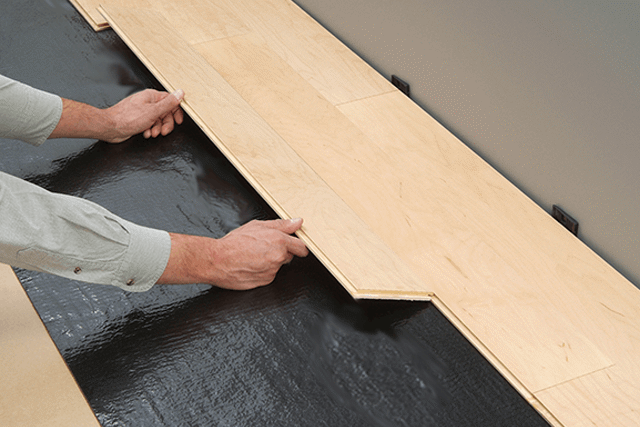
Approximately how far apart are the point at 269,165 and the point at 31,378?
3.17 feet

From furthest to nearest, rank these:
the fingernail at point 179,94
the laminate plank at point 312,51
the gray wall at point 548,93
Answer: the laminate plank at point 312,51
the fingernail at point 179,94
the gray wall at point 548,93

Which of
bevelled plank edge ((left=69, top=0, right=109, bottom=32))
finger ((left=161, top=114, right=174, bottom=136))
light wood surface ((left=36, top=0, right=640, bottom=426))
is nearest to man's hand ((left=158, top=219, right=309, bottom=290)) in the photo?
light wood surface ((left=36, top=0, right=640, bottom=426))

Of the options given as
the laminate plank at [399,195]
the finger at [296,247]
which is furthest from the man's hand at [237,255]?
the laminate plank at [399,195]

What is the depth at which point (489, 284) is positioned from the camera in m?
1.99

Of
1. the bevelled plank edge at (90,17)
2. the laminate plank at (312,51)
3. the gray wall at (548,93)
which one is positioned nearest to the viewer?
the gray wall at (548,93)

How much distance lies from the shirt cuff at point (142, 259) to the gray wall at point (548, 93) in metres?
1.17

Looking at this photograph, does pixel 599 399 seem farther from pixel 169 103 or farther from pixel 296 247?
pixel 169 103

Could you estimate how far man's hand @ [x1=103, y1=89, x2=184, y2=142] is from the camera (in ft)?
7.82

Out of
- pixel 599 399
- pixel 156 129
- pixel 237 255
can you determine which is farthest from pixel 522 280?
pixel 156 129

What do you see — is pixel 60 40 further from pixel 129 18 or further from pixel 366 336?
pixel 366 336

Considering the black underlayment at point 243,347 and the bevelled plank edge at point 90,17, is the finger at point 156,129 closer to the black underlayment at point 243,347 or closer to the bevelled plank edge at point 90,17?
the black underlayment at point 243,347

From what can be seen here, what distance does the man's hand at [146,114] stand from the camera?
7.82 feet

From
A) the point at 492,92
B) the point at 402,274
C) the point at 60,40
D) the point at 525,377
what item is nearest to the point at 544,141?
the point at 492,92

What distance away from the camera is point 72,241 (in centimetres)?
159
